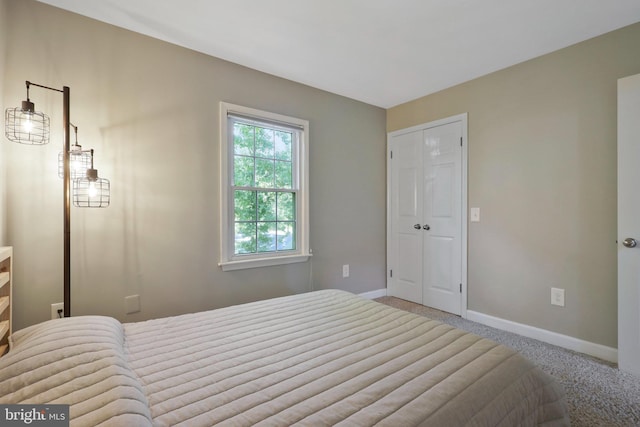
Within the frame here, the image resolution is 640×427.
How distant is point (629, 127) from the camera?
2031 mm

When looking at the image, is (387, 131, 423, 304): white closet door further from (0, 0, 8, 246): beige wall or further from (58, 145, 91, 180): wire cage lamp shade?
(0, 0, 8, 246): beige wall

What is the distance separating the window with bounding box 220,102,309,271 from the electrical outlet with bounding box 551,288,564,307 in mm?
2200

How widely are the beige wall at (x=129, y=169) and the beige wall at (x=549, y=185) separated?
73.5 inches

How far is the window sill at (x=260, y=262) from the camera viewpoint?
2.60 metres

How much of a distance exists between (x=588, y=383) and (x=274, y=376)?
213cm

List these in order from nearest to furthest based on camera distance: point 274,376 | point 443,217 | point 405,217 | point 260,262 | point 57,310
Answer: point 274,376, point 57,310, point 260,262, point 443,217, point 405,217

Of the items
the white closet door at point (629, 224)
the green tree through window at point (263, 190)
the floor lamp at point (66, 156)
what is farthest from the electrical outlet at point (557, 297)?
the floor lamp at point (66, 156)

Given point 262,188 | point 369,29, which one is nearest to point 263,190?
point 262,188

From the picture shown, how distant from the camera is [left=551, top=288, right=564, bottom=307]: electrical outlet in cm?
245

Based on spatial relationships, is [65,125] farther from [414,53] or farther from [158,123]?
[414,53]

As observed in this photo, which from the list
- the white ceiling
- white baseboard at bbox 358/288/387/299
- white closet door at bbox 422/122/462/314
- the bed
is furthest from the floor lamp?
white closet door at bbox 422/122/462/314

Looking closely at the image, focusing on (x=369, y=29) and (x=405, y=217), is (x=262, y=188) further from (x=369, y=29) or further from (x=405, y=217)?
(x=405, y=217)

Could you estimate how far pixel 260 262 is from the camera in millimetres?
2781

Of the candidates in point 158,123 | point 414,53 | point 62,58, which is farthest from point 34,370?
point 414,53
